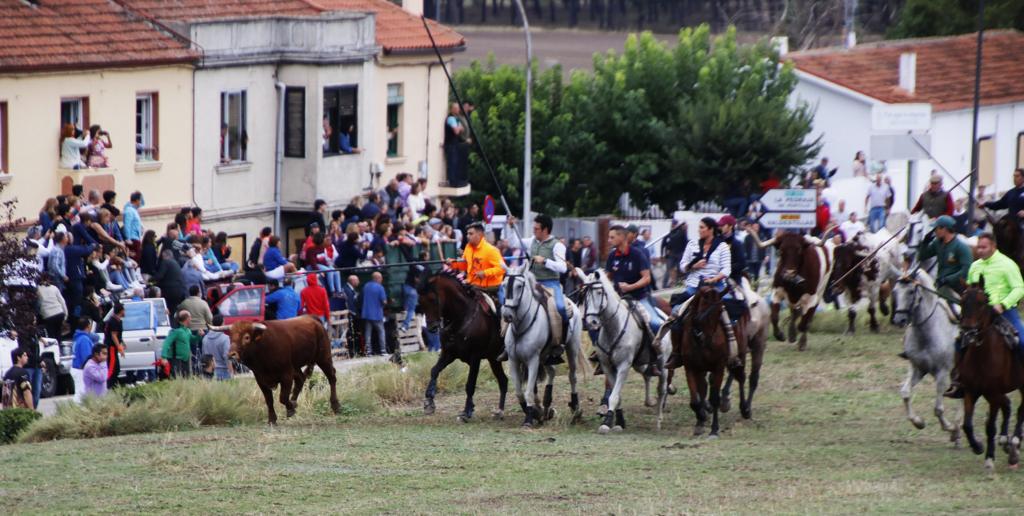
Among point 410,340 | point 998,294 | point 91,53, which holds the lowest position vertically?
point 410,340

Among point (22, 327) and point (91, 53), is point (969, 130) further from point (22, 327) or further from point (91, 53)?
point (22, 327)

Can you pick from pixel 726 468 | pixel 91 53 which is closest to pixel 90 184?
pixel 91 53

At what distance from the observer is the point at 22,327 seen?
20547 mm

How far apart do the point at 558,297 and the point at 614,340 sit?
1.02 m

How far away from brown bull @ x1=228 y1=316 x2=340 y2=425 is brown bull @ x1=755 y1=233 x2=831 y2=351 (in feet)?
28.7

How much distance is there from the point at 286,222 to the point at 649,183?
13286 millimetres

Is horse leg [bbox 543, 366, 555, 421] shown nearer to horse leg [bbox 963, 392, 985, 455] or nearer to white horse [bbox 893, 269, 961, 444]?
white horse [bbox 893, 269, 961, 444]

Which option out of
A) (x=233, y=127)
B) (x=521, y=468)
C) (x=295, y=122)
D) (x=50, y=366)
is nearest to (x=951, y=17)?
(x=295, y=122)

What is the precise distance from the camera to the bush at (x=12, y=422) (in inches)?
949

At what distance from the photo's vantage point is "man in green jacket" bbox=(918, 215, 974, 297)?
22.6 meters

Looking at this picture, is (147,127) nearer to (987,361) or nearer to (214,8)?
(214,8)

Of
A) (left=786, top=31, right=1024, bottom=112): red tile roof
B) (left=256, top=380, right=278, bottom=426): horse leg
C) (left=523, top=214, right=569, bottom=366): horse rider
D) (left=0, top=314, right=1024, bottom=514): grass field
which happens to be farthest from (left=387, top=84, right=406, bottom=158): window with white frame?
(left=523, top=214, right=569, bottom=366): horse rider

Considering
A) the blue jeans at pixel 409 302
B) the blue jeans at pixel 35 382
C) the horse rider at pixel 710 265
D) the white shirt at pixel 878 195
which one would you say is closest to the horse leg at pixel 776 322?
the blue jeans at pixel 409 302

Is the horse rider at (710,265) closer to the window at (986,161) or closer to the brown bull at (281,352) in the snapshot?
the brown bull at (281,352)
